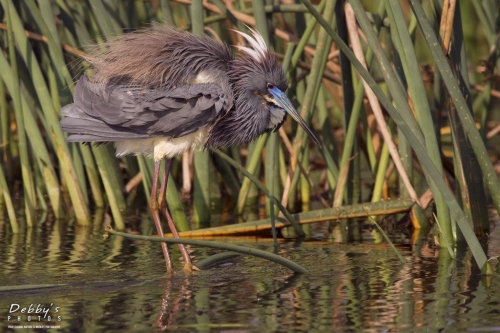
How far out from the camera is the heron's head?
507 cm

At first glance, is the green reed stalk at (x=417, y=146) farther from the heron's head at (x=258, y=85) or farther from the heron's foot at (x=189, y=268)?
the heron's foot at (x=189, y=268)

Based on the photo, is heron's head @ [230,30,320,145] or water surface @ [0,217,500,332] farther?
heron's head @ [230,30,320,145]

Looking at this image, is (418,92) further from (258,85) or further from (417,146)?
(258,85)

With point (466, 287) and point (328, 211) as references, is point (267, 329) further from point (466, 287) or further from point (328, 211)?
point (328, 211)


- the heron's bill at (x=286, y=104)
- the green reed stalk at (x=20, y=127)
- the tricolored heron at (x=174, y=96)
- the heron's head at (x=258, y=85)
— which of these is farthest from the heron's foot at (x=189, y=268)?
the green reed stalk at (x=20, y=127)

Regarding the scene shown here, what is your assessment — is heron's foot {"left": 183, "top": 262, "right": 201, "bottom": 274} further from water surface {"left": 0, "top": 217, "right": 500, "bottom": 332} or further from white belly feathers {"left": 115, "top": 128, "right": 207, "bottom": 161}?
white belly feathers {"left": 115, "top": 128, "right": 207, "bottom": 161}

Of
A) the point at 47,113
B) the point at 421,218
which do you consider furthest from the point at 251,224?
the point at 47,113

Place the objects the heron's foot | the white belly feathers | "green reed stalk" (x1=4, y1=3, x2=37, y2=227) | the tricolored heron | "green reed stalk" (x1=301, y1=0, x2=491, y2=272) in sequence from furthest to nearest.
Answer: "green reed stalk" (x1=4, y1=3, x2=37, y2=227) < the white belly feathers < the tricolored heron < the heron's foot < "green reed stalk" (x1=301, y1=0, x2=491, y2=272)

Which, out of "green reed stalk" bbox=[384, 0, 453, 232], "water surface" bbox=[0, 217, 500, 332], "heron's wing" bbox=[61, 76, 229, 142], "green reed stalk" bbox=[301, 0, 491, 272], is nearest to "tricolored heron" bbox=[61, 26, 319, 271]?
"heron's wing" bbox=[61, 76, 229, 142]

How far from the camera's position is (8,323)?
3627mm

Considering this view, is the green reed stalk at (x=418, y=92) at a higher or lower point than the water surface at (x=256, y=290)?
higher

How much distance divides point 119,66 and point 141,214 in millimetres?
2086

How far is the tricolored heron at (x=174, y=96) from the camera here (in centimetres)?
479

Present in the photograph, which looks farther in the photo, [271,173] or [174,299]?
[271,173]
